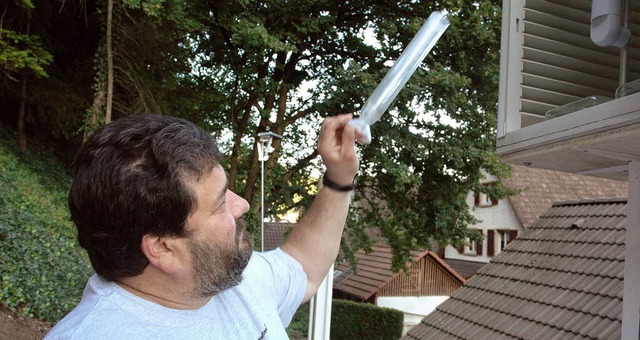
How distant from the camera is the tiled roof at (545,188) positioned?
18656 mm

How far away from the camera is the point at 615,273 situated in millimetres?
5207

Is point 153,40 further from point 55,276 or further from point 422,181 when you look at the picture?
point 422,181

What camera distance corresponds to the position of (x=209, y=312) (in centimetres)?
125

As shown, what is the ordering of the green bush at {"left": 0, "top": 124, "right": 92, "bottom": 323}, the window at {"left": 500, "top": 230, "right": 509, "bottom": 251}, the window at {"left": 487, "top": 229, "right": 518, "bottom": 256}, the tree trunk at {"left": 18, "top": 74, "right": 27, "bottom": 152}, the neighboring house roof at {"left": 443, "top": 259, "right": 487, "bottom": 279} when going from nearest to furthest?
the green bush at {"left": 0, "top": 124, "right": 92, "bottom": 323} → the tree trunk at {"left": 18, "top": 74, "right": 27, "bottom": 152} → the window at {"left": 487, "top": 229, "right": 518, "bottom": 256} → the window at {"left": 500, "top": 230, "right": 509, "bottom": 251} → the neighboring house roof at {"left": 443, "top": 259, "right": 487, "bottom": 279}

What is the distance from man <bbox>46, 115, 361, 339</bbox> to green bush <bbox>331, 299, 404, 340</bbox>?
1644 cm

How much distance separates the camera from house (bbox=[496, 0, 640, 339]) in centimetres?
213

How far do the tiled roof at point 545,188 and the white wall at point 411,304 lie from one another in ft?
13.6

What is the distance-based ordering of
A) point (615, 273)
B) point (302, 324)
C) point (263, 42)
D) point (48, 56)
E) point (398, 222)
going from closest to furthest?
1. point (615, 273)
2. point (48, 56)
3. point (263, 42)
4. point (398, 222)
5. point (302, 324)

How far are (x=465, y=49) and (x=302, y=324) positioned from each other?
24.0 ft

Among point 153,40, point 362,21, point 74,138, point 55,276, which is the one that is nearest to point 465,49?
point 362,21

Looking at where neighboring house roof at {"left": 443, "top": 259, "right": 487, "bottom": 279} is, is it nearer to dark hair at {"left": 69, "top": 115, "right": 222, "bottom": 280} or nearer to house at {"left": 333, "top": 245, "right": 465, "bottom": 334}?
house at {"left": 333, "top": 245, "right": 465, "bottom": 334}

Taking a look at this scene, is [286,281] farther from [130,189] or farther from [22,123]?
[22,123]

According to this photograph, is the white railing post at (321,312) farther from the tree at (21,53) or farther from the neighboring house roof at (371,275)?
the neighboring house roof at (371,275)

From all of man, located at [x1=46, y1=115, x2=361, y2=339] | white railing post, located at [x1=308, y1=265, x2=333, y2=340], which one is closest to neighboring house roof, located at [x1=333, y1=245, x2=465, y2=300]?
white railing post, located at [x1=308, y1=265, x2=333, y2=340]
